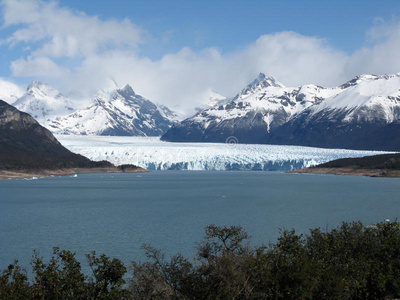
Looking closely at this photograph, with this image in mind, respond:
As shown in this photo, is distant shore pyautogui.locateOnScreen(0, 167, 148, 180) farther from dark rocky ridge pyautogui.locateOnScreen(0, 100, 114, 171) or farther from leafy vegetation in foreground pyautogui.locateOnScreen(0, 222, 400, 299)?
leafy vegetation in foreground pyautogui.locateOnScreen(0, 222, 400, 299)

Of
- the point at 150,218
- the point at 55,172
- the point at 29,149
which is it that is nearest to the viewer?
the point at 150,218

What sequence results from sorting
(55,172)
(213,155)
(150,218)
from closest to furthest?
(150,218) < (55,172) < (213,155)

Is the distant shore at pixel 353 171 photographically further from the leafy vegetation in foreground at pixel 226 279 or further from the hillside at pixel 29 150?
the leafy vegetation in foreground at pixel 226 279

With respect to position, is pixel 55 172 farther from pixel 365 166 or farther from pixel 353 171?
pixel 365 166

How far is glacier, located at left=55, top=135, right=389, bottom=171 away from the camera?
142 m

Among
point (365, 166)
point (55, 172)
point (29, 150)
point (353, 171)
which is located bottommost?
point (55, 172)

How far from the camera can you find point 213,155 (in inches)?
5600

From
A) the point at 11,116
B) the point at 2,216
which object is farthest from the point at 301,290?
the point at 11,116

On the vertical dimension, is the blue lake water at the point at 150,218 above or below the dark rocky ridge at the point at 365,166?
below

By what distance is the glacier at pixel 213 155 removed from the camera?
466ft

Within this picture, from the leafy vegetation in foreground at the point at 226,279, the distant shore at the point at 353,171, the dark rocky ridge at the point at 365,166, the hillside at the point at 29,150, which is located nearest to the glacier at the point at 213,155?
the distant shore at the point at 353,171

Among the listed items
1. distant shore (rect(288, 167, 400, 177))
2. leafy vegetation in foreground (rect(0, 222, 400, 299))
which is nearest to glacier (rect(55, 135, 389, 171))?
distant shore (rect(288, 167, 400, 177))

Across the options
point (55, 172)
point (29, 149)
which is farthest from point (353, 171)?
Answer: point (29, 149)

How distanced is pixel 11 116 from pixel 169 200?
379 feet
